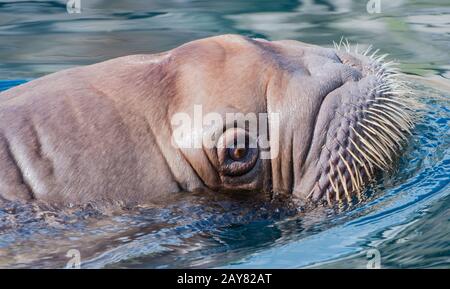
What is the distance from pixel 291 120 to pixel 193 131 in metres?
0.60

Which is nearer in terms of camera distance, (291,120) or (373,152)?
(291,120)

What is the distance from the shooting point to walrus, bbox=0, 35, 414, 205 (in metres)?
5.89

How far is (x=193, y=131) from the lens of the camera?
600cm

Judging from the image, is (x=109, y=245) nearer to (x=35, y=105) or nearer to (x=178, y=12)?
(x=35, y=105)

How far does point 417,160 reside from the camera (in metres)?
6.90

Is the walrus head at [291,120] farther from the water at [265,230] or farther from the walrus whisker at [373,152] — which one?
the water at [265,230]
